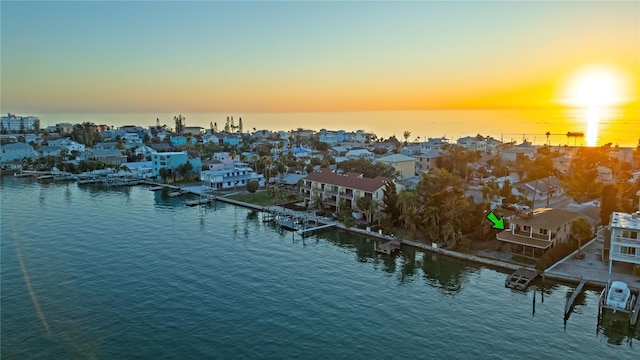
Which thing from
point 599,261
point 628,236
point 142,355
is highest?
point 628,236

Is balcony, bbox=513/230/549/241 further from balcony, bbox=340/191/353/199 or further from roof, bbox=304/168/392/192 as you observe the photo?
balcony, bbox=340/191/353/199

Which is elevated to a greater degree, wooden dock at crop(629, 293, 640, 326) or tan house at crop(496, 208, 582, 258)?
tan house at crop(496, 208, 582, 258)

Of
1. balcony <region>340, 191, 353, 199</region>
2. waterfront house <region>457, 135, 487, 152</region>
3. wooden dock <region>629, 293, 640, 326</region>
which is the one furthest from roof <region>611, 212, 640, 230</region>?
waterfront house <region>457, 135, 487, 152</region>

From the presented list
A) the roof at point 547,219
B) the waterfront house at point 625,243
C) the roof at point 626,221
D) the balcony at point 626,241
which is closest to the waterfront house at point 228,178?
the roof at point 547,219

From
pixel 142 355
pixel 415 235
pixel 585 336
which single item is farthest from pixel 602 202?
pixel 142 355

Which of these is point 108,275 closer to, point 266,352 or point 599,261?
point 266,352

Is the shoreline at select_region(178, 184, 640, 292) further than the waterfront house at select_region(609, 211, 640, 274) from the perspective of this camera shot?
Yes
